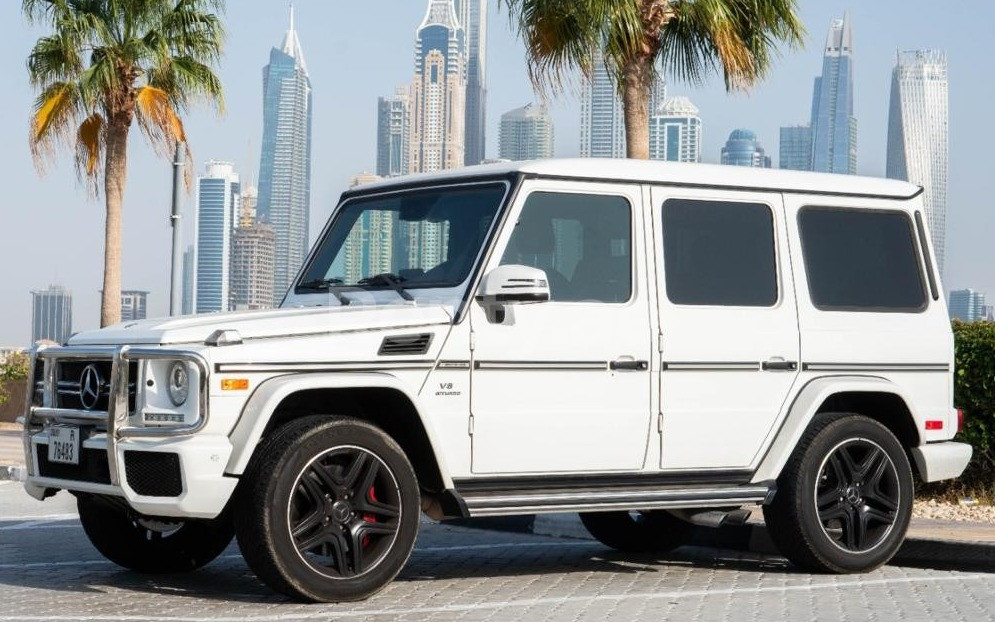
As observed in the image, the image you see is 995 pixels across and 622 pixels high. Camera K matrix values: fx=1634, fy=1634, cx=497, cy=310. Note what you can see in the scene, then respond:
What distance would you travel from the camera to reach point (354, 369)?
7375 mm

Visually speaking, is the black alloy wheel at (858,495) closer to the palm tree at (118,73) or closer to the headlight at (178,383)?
the headlight at (178,383)

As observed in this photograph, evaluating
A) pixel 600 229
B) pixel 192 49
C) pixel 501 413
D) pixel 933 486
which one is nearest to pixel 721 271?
pixel 600 229

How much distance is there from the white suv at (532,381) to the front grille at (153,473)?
0.04 feet

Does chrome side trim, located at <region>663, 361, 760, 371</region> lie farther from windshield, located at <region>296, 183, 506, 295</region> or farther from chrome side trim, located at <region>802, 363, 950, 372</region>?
windshield, located at <region>296, 183, 506, 295</region>

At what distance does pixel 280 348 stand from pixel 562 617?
5.66 feet

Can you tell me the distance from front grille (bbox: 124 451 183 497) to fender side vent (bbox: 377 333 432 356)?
42.3 inches

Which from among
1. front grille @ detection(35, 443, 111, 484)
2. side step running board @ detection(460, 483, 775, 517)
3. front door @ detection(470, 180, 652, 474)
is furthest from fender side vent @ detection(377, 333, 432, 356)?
front grille @ detection(35, 443, 111, 484)

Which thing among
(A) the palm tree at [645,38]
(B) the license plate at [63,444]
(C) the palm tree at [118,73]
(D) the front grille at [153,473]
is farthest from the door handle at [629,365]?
(C) the palm tree at [118,73]

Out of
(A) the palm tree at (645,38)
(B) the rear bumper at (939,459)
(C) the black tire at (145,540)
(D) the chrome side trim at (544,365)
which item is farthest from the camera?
(A) the palm tree at (645,38)

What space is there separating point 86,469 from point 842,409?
4.19 meters

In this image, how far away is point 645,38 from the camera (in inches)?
773

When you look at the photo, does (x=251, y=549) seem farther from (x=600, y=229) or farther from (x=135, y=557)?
(x=600, y=229)

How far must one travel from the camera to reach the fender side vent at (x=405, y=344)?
7.48 m

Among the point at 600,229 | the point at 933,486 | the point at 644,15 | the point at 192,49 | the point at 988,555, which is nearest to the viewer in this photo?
the point at 600,229
